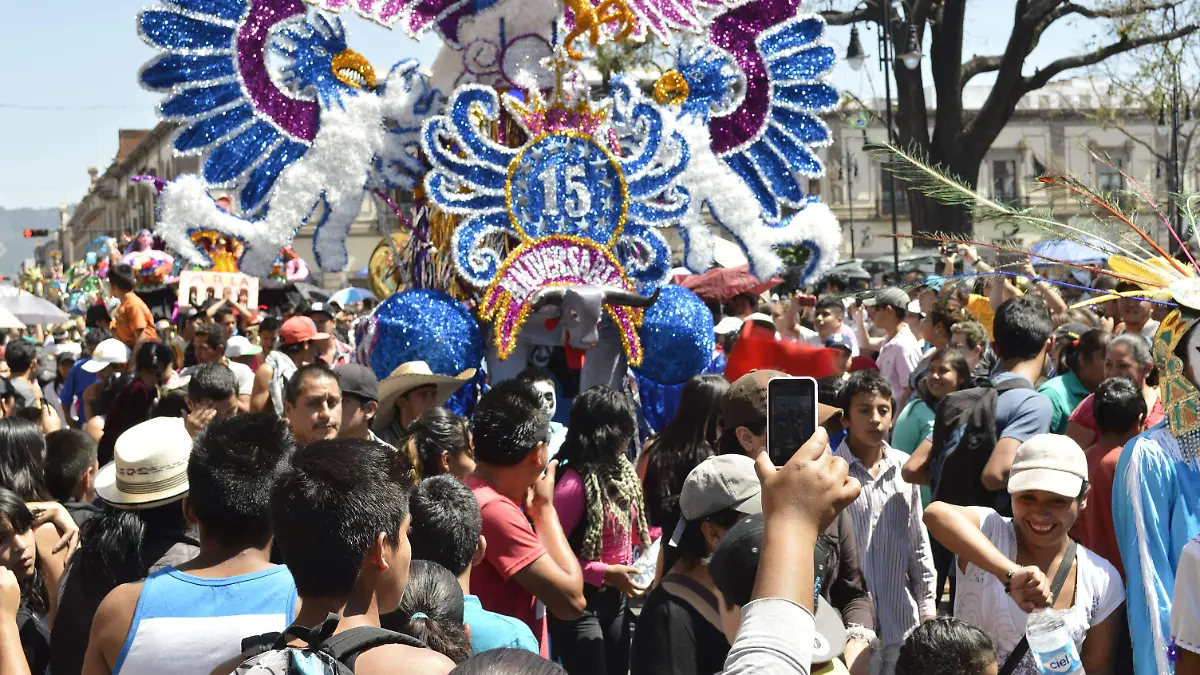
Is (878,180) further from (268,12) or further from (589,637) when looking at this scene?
(589,637)

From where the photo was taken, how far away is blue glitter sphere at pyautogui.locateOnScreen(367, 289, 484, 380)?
26.7ft

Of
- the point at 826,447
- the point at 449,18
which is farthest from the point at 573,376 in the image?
the point at 826,447

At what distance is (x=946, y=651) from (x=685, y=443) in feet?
5.97

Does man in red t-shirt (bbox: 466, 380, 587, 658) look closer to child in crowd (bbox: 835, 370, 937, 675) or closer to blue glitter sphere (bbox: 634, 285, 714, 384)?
child in crowd (bbox: 835, 370, 937, 675)

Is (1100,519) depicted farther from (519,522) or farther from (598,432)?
(519,522)

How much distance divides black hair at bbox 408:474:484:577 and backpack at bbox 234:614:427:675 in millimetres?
927

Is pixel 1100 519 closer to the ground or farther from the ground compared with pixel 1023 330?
closer to the ground

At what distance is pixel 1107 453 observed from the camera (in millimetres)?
4836

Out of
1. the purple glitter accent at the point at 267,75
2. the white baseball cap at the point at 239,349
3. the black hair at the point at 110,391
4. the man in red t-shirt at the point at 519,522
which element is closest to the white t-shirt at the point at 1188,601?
the man in red t-shirt at the point at 519,522

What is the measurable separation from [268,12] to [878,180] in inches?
1567

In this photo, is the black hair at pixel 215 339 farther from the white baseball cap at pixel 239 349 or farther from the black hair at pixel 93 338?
the black hair at pixel 93 338

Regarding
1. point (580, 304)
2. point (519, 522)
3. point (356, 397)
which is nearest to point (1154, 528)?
point (519, 522)

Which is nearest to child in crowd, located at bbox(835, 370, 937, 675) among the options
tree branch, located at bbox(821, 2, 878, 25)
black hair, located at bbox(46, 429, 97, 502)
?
black hair, located at bbox(46, 429, 97, 502)

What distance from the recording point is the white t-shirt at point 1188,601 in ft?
10.3
